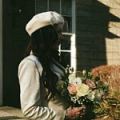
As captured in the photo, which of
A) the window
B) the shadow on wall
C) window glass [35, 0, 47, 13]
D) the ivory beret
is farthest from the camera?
the shadow on wall

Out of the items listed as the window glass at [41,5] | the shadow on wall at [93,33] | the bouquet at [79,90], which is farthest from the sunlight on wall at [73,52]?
the bouquet at [79,90]

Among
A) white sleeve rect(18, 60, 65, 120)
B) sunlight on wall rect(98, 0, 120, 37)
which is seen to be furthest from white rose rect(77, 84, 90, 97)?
sunlight on wall rect(98, 0, 120, 37)

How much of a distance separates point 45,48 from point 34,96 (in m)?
0.34

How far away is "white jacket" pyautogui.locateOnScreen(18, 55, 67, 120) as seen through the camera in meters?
2.39

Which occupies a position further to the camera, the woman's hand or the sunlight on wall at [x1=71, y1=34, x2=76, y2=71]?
the sunlight on wall at [x1=71, y1=34, x2=76, y2=71]

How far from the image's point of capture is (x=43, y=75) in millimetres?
2482

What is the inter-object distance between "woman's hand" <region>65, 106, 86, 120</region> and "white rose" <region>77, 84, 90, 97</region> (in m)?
0.09

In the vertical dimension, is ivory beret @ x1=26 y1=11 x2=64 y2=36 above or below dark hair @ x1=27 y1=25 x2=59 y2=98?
above

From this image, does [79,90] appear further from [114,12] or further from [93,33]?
[114,12]

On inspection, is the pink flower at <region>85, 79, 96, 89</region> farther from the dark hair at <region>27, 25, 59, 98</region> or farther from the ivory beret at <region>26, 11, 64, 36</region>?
the ivory beret at <region>26, 11, 64, 36</region>

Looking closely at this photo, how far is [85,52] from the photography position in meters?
11.1

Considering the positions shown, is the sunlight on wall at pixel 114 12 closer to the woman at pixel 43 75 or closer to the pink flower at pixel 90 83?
the pink flower at pixel 90 83

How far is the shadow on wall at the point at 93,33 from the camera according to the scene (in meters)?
11.1

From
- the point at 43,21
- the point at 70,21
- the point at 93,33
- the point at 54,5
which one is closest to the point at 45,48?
the point at 43,21
